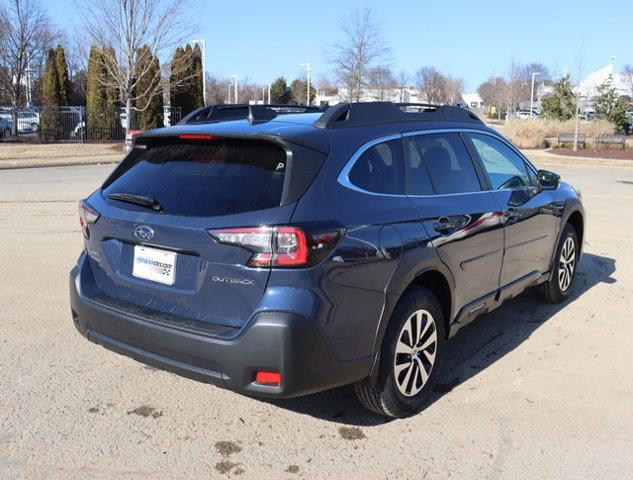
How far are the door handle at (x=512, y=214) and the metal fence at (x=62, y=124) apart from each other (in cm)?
3030

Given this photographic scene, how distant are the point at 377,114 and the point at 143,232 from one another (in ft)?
5.10

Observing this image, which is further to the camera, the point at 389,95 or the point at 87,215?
the point at 389,95

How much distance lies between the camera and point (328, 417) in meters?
3.78

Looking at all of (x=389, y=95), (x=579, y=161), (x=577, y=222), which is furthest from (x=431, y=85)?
(x=577, y=222)

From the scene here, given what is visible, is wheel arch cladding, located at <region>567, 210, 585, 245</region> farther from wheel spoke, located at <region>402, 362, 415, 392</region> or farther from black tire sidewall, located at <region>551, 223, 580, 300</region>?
wheel spoke, located at <region>402, 362, 415, 392</region>

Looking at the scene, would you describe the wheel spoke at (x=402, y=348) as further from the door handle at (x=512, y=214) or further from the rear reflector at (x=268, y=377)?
the door handle at (x=512, y=214)

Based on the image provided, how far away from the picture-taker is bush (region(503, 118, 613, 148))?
34375 millimetres

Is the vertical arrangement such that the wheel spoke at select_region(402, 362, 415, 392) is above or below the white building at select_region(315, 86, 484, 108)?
below

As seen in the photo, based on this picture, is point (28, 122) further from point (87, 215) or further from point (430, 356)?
point (430, 356)

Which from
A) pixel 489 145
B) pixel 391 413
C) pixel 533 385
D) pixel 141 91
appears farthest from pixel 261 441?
pixel 141 91

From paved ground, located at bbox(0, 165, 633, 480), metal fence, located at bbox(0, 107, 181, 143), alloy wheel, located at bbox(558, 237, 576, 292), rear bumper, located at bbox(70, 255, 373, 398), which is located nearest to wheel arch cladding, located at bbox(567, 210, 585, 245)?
alloy wheel, located at bbox(558, 237, 576, 292)

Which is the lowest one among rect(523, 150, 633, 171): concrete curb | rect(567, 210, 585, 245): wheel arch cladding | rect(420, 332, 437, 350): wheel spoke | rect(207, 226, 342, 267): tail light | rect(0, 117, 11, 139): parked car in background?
rect(420, 332, 437, 350): wheel spoke

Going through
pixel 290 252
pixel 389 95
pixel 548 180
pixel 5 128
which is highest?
pixel 389 95

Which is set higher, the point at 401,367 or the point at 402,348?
the point at 402,348
